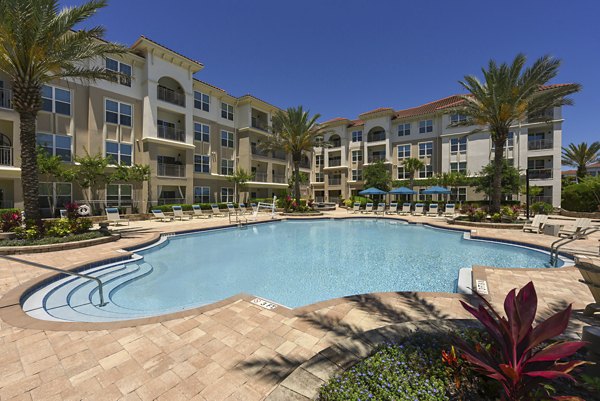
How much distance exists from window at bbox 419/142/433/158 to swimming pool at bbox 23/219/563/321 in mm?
24743

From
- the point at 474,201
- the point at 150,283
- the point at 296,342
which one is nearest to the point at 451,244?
the point at 296,342

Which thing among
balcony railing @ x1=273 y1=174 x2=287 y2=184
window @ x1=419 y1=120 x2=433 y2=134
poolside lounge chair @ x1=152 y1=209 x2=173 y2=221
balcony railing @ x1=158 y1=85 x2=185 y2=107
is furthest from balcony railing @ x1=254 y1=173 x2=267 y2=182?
window @ x1=419 y1=120 x2=433 y2=134

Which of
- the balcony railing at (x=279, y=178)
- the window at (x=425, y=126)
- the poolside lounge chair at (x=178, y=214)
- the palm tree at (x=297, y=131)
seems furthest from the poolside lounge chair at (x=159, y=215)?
the window at (x=425, y=126)

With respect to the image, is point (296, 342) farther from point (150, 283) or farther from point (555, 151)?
point (555, 151)

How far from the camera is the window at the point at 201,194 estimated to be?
27.8 metres

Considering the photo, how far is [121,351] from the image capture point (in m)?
3.42

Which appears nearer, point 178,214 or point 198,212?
point 178,214

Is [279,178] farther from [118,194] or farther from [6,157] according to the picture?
[6,157]

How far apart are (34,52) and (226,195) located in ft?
72.2

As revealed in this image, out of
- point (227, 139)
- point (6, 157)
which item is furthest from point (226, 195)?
point (6, 157)

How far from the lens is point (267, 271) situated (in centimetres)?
841

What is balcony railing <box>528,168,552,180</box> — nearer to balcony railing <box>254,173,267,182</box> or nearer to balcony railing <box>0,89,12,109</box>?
balcony railing <box>254,173,267,182</box>

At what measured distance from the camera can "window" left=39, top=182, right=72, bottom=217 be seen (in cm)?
1772

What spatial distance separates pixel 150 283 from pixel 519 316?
318 inches
